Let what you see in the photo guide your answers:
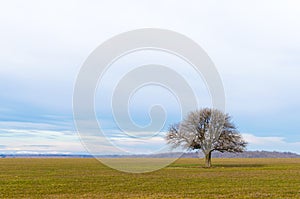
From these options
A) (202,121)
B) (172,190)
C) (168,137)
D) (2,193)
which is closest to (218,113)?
(202,121)

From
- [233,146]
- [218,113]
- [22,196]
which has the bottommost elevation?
[22,196]

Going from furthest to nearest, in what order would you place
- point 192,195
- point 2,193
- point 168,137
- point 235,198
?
point 168,137 < point 2,193 < point 192,195 < point 235,198

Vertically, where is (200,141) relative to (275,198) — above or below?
above

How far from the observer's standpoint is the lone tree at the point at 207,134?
73875 millimetres

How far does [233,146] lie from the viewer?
74.4m

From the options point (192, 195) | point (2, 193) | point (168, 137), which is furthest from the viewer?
point (168, 137)

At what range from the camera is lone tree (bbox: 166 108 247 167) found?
73875 mm

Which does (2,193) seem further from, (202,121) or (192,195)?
(202,121)

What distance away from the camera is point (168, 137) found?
7394 cm

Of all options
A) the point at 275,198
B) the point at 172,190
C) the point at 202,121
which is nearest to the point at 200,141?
the point at 202,121

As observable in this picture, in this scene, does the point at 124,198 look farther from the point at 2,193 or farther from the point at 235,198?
the point at 2,193

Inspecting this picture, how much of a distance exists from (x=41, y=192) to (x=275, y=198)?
626 inches

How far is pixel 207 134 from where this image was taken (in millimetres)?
73875

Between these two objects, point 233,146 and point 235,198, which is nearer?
point 235,198
